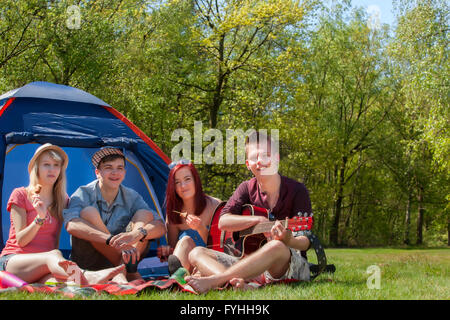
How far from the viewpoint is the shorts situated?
367 centimetres

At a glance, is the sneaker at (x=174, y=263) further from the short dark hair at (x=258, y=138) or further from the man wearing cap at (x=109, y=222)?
the short dark hair at (x=258, y=138)

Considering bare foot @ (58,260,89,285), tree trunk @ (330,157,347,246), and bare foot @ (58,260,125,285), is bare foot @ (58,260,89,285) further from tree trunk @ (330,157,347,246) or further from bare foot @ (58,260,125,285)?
tree trunk @ (330,157,347,246)

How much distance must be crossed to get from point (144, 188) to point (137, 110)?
27.4 ft

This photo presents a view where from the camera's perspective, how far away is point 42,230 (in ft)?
12.9

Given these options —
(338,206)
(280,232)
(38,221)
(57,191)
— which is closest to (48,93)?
(57,191)

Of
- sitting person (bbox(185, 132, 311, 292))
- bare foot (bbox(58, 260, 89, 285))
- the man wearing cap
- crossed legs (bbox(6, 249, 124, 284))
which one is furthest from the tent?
sitting person (bbox(185, 132, 311, 292))

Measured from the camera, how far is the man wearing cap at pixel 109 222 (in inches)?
151

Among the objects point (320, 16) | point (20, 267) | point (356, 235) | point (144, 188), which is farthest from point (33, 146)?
point (356, 235)

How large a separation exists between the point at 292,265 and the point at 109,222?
1.53m

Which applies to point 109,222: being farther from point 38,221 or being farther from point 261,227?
point 261,227

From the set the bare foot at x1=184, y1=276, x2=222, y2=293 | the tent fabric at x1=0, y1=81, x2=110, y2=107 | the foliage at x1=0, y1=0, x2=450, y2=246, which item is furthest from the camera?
the foliage at x1=0, y1=0, x2=450, y2=246

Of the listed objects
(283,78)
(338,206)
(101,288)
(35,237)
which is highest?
(283,78)

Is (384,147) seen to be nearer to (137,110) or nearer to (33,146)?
(137,110)

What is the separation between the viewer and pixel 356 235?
76.4ft
